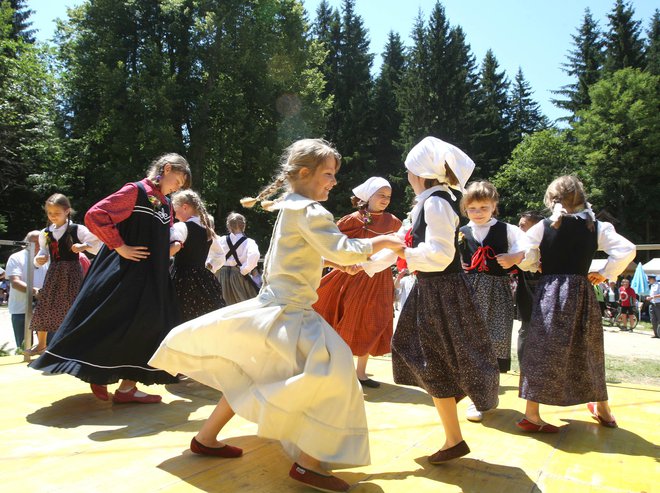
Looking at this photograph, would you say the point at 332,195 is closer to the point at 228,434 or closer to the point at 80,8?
the point at 80,8

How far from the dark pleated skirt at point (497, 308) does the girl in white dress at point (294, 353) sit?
1.86 m

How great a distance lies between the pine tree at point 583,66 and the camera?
126 feet

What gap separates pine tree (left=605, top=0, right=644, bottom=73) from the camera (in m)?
36.1

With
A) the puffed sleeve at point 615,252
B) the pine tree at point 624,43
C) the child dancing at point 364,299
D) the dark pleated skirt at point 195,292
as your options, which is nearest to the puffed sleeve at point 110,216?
the dark pleated skirt at point 195,292

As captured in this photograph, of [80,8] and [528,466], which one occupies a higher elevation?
[80,8]

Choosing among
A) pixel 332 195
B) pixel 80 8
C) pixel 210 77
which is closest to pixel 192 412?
pixel 210 77

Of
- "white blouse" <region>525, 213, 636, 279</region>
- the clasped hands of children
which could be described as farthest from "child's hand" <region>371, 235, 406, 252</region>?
"white blouse" <region>525, 213, 636, 279</region>

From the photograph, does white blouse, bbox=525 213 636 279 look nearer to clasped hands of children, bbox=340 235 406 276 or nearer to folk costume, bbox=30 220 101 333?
clasped hands of children, bbox=340 235 406 276

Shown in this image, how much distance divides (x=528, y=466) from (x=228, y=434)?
162 cm

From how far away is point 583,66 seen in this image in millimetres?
39781

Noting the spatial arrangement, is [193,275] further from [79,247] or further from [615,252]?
[615,252]

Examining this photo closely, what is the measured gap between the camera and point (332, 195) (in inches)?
1262

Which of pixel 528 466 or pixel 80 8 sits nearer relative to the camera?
pixel 528 466

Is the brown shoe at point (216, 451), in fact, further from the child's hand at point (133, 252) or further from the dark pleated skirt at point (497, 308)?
the dark pleated skirt at point (497, 308)
